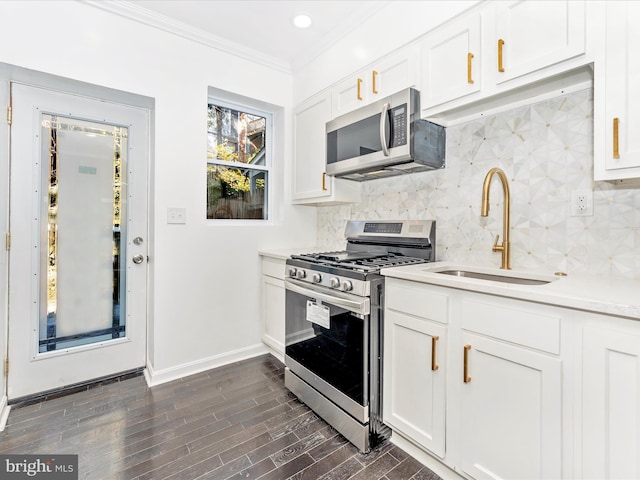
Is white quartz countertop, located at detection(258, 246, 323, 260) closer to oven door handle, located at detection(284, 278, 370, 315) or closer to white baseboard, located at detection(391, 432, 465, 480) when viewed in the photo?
oven door handle, located at detection(284, 278, 370, 315)

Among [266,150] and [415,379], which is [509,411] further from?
[266,150]

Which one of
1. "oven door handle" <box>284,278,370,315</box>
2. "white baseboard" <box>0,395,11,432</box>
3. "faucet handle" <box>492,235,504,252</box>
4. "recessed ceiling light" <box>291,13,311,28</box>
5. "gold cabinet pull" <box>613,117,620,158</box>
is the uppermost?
"recessed ceiling light" <box>291,13,311,28</box>

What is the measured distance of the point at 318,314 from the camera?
6.21 ft

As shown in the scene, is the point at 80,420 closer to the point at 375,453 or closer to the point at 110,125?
the point at 375,453

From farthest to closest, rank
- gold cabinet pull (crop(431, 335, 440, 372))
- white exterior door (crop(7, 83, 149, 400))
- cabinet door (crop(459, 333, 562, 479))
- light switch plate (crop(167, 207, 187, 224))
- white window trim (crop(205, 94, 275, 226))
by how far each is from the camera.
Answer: white window trim (crop(205, 94, 275, 226))
light switch plate (crop(167, 207, 187, 224))
white exterior door (crop(7, 83, 149, 400))
gold cabinet pull (crop(431, 335, 440, 372))
cabinet door (crop(459, 333, 562, 479))

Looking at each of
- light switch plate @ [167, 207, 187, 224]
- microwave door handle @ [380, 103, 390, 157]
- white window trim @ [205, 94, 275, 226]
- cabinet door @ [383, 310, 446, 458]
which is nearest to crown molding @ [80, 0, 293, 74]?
white window trim @ [205, 94, 275, 226]

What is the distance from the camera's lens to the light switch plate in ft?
7.71

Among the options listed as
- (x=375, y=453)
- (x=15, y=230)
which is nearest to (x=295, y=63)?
(x=15, y=230)

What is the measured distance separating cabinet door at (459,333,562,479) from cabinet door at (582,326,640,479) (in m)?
0.08

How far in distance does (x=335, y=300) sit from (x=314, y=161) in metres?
1.34

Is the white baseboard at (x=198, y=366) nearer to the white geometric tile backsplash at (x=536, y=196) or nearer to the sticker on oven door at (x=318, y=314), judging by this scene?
the sticker on oven door at (x=318, y=314)

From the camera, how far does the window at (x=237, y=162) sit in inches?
108

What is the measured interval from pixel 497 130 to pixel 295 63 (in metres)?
1.91

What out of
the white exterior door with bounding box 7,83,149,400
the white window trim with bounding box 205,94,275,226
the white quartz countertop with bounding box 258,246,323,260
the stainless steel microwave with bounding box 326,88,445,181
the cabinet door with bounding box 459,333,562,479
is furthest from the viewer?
the white window trim with bounding box 205,94,275,226
